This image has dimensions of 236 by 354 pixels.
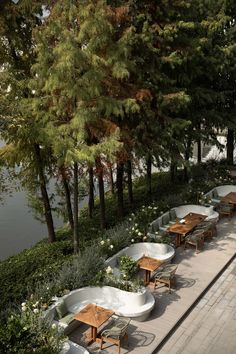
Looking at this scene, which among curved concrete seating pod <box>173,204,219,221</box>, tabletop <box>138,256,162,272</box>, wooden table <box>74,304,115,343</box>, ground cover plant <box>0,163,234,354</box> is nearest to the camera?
ground cover plant <box>0,163,234,354</box>

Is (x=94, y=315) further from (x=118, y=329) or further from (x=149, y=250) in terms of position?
(x=149, y=250)

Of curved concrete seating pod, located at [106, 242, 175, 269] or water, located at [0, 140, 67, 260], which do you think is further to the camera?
water, located at [0, 140, 67, 260]

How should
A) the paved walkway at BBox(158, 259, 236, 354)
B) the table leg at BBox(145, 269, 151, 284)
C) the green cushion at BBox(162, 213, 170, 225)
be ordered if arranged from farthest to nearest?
the green cushion at BBox(162, 213, 170, 225)
the table leg at BBox(145, 269, 151, 284)
the paved walkway at BBox(158, 259, 236, 354)

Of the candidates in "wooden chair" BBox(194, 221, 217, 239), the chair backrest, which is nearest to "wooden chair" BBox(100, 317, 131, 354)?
the chair backrest

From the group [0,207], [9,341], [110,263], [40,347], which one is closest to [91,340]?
[40,347]

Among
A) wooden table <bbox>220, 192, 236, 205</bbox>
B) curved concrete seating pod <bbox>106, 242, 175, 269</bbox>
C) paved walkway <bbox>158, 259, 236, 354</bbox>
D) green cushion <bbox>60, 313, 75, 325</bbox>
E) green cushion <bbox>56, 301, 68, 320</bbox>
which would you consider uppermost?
wooden table <bbox>220, 192, 236, 205</bbox>

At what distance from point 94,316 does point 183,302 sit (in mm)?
2997

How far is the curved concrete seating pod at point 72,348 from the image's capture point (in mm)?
9117

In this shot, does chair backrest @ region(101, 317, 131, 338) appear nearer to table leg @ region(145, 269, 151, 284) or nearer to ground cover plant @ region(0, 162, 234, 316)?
ground cover plant @ region(0, 162, 234, 316)

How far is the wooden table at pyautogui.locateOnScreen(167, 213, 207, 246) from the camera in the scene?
15.1 metres

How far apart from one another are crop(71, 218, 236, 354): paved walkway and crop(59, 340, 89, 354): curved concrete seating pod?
1.46 ft

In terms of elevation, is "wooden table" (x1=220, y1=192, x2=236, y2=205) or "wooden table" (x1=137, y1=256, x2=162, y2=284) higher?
"wooden table" (x1=220, y1=192, x2=236, y2=205)

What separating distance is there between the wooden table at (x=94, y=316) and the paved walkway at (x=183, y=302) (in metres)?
0.39

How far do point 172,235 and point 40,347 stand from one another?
843 cm
